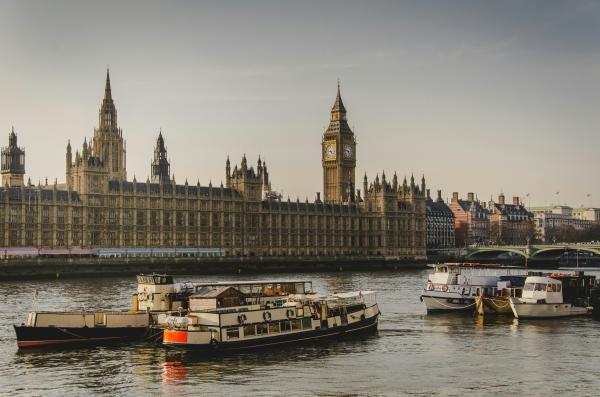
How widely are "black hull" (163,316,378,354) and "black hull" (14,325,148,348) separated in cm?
616

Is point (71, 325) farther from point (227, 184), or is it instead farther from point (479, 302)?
point (227, 184)

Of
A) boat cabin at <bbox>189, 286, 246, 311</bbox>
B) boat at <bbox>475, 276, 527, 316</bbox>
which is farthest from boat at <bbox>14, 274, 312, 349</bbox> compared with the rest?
boat at <bbox>475, 276, 527, 316</bbox>

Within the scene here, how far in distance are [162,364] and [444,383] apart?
13989 mm

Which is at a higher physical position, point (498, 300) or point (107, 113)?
point (107, 113)

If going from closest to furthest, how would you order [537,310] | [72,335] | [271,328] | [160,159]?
[271,328], [72,335], [537,310], [160,159]

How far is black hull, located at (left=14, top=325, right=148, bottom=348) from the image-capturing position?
Result: 2032 inches

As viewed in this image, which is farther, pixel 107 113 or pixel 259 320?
pixel 107 113

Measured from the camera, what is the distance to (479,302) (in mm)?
69125

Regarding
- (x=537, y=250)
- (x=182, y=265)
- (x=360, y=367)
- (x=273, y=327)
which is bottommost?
(x=360, y=367)

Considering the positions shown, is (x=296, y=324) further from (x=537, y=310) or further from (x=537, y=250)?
(x=537, y=250)

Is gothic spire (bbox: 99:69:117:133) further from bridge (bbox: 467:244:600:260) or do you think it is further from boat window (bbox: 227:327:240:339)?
boat window (bbox: 227:327:240:339)

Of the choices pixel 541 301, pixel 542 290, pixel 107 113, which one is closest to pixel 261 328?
pixel 541 301

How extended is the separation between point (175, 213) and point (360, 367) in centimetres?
11034

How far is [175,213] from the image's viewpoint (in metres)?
154
